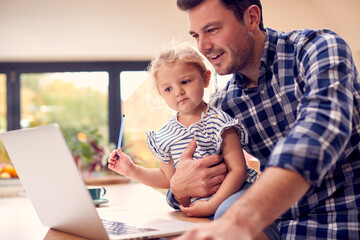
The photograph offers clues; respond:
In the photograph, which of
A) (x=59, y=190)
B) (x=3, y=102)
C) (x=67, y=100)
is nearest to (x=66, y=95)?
(x=67, y=100)

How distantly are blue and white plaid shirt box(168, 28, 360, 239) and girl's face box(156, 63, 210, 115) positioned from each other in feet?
0.32

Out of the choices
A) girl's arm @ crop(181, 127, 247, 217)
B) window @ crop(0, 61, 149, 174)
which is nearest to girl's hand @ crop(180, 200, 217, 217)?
girl's arm @ crop(181, 127, 247, 217)

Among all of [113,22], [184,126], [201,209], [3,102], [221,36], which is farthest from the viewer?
[3,102]

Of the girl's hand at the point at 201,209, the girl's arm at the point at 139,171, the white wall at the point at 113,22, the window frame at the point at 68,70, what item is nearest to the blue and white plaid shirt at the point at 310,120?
the girl's hand at the point at 201,209

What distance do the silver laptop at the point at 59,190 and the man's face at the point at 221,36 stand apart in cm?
60

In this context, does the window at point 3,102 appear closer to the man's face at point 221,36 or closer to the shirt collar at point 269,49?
the man's face at point 221,36

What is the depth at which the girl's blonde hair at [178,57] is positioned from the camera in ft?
4.85

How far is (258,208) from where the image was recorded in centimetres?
64

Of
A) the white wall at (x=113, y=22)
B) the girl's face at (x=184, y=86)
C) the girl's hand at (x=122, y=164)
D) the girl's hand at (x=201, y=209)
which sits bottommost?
the girl's hand at (x=201, y=209)

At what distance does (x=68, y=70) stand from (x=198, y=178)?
421 cm

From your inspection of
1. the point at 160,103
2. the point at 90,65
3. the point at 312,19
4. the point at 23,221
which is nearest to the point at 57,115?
the point at 90,65

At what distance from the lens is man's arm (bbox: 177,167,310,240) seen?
58 centimetres

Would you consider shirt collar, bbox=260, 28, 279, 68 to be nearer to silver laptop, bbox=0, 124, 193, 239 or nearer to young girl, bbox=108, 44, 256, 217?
young girl, bbox=108, 44, 256, 217

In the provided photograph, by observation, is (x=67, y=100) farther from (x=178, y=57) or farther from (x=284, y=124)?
(x=284, y=124)
